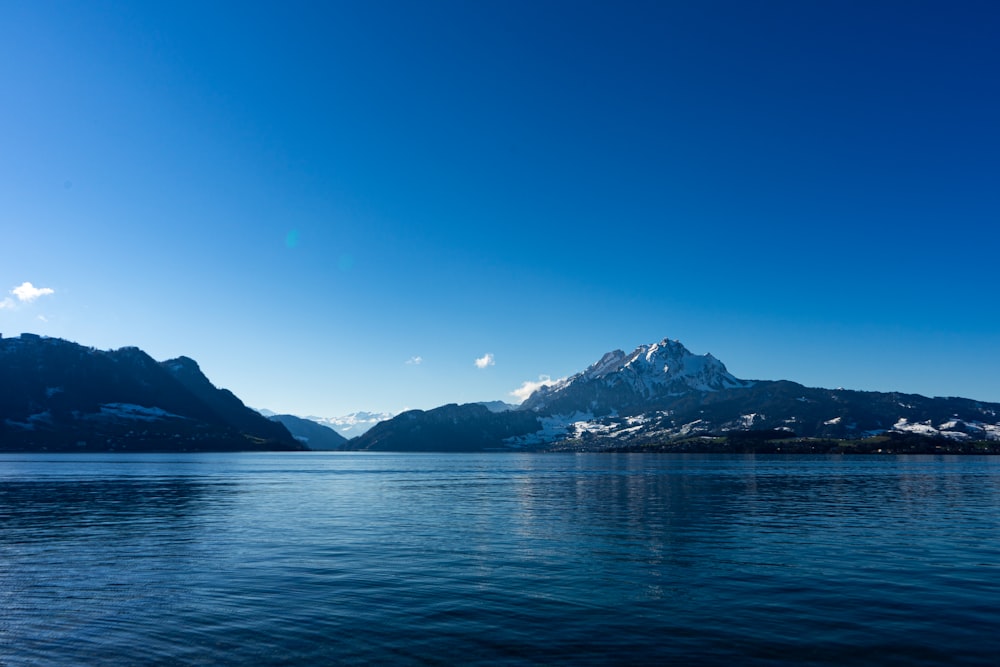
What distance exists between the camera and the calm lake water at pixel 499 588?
26.0 m

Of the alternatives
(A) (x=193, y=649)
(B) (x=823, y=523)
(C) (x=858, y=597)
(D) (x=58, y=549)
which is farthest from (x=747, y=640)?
(D) (x=58, y=549)

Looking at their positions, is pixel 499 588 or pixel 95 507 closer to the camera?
pixel 499 588

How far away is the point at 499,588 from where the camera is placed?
36.8 metres

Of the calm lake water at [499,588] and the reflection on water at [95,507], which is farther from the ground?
the calm lake water at [499,588]

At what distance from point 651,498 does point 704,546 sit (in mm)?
49135

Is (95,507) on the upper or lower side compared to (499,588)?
lower

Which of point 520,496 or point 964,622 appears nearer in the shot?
point 964,622

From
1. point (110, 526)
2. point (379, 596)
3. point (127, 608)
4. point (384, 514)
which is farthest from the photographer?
point (384, 514)

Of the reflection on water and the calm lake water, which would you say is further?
the reflection on water

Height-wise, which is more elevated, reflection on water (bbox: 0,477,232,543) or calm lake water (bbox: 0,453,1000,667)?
calm lake water (bbox: 0,453,1000,667)

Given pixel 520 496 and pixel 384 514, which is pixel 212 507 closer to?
pixel 384 514

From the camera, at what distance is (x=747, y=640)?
88.9ft

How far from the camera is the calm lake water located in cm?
2600

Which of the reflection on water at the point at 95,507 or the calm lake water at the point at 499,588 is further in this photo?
the reflection on water at the point at 95,507
